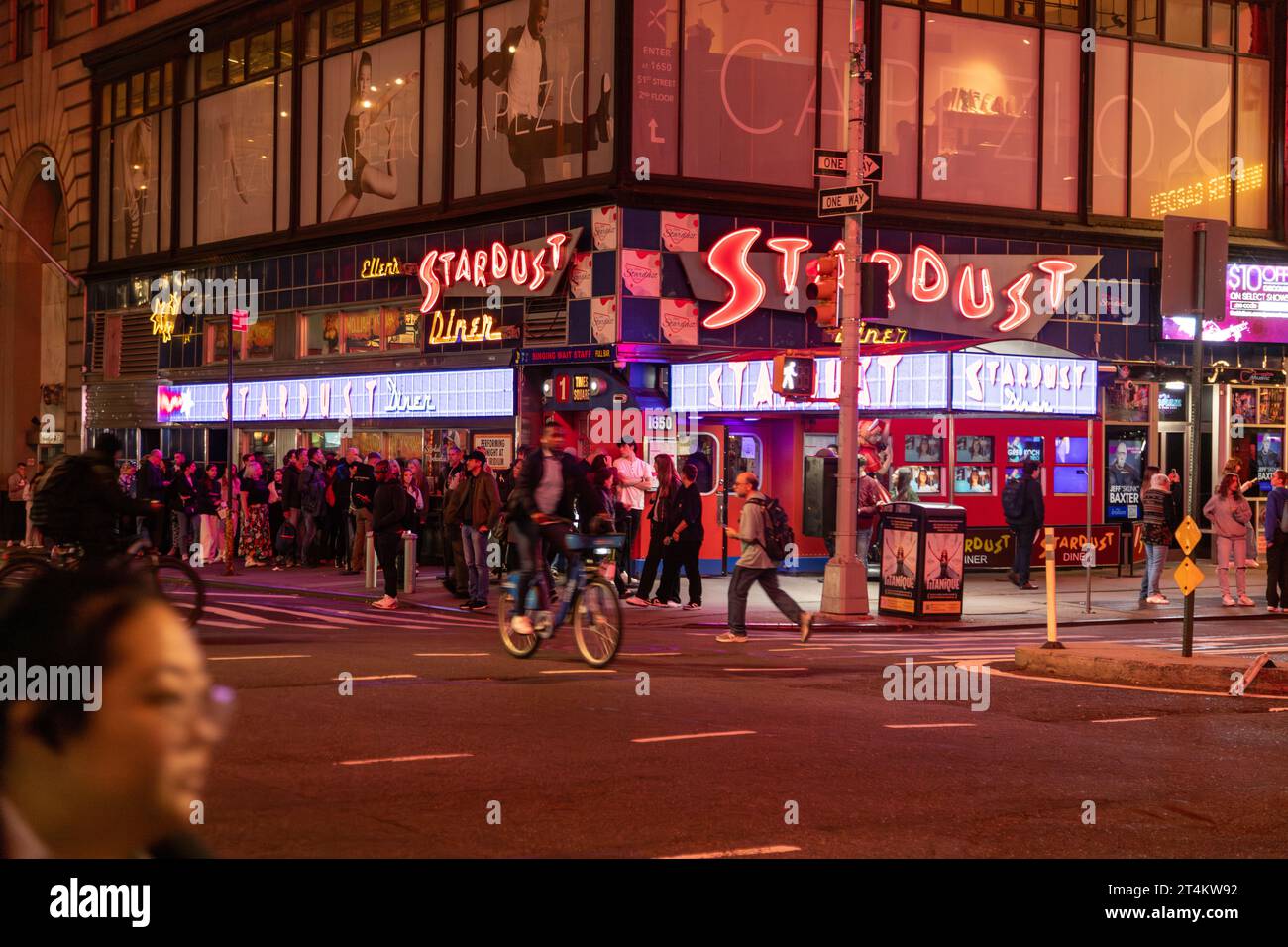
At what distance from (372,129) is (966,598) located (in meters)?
17.3

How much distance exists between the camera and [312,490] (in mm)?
25812

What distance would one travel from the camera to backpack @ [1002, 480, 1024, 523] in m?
23.3

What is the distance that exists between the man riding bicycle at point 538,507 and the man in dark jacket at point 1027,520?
11.9 m

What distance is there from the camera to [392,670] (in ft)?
40.1

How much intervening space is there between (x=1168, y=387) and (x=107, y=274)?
28.1 metres

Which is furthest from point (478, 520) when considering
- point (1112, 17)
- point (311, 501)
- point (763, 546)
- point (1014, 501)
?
point (1112, 17)

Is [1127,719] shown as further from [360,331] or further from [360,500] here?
[360,331]

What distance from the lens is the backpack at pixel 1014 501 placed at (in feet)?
76.4

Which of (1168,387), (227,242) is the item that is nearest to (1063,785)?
(1168,387)

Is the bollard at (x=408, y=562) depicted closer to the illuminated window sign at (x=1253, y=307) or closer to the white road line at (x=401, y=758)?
the white road line at (x=401, y=758)

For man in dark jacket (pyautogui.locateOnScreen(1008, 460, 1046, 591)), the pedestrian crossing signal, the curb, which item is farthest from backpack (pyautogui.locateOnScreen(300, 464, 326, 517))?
the curb

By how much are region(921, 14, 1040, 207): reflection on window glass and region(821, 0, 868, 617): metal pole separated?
9.81 m

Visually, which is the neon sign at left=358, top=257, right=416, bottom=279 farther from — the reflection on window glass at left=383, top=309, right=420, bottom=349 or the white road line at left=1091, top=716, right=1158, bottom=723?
the white road line at left=1091, top=716, right=1158, bottom=723
